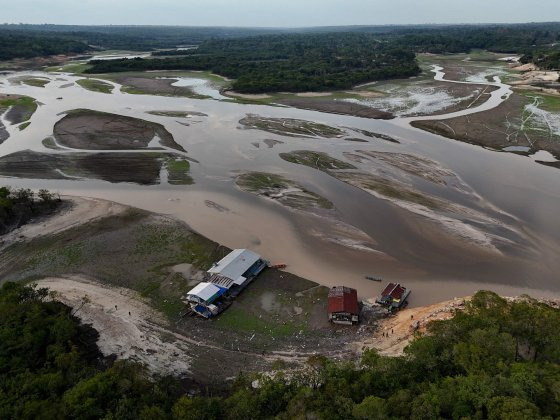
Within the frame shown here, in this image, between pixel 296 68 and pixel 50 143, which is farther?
pixel 296 68

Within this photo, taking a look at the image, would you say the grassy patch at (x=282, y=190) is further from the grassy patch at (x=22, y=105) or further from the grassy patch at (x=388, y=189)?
the grassy patch at (x=22, y=105)

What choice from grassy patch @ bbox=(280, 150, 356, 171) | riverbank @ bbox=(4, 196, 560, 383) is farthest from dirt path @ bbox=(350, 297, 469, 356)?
grassy patch @ bbox=(280, 150, 356, 171)

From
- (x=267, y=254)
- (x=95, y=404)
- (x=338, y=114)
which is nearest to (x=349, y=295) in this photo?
(x=267, y=254)

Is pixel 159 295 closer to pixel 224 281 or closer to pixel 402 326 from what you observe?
pixel 224 281

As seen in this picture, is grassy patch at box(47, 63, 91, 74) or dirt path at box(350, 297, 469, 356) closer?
dirt path at box(350, 297, 469, 356)

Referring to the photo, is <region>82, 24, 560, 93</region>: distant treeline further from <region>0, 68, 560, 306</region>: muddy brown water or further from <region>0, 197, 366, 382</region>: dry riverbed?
<region>0, 197, 366, 382</region>: dry riverbed

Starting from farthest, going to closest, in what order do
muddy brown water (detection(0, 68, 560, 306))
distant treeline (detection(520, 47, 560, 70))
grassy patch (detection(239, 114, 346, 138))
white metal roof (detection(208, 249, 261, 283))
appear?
distant treeline (detection(520, 47, 560, 70)) → grassy patch (detection(239, 114, 346, 138)) → muddy brown water (detection(0, 68, 560, 306)) → white metal roof (detection(208, 249, 261, 283))

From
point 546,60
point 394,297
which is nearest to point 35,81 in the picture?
point 394,297
